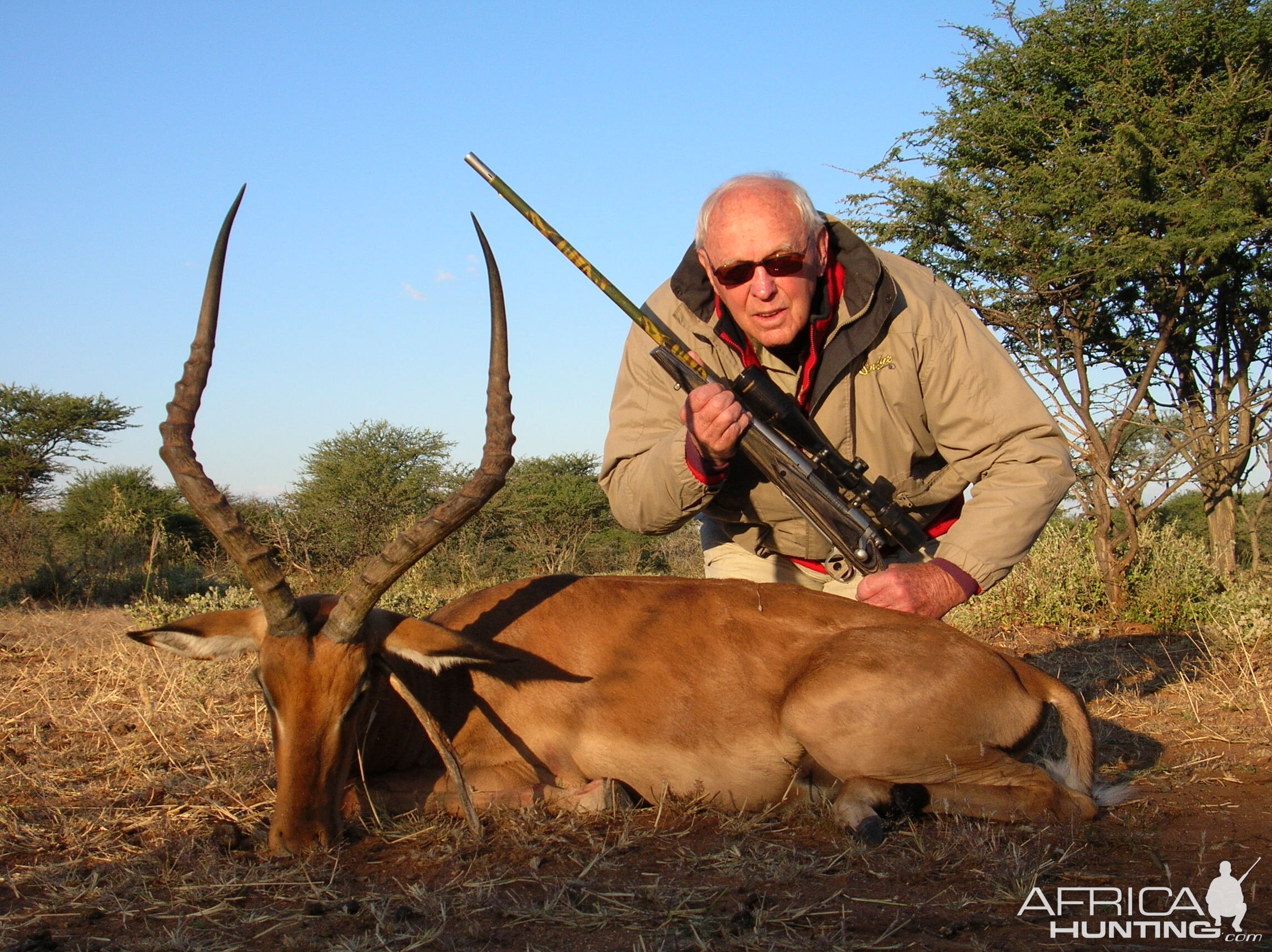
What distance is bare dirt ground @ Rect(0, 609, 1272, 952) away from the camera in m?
2.80

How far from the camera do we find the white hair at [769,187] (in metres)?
4.69

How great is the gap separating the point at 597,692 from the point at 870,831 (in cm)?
117

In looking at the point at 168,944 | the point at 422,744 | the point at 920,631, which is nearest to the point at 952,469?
the point at 920,631

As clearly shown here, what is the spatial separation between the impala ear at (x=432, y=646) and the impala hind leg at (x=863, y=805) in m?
1.27

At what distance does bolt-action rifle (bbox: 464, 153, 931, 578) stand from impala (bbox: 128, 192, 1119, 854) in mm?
303

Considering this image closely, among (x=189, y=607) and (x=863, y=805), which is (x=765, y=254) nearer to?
(x=863, y=805)

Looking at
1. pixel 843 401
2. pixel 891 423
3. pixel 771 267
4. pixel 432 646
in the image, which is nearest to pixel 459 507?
pixel 432 646

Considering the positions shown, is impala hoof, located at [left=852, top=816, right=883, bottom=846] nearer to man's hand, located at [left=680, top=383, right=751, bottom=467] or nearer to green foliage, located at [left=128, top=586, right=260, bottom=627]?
man's hand, located at [left=680, top=383, right=751, bottom=467]

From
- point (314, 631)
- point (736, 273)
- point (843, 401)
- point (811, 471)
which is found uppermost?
point (736, 273)

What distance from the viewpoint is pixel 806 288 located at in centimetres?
466

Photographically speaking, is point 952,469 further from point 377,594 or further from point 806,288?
point 377,594

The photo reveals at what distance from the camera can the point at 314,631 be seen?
3791 millimetres

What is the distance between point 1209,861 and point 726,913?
1.60 m

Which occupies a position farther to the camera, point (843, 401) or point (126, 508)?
point (126, 508)
